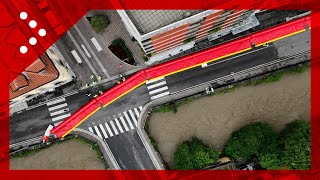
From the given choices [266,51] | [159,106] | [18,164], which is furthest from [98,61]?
[266,51]

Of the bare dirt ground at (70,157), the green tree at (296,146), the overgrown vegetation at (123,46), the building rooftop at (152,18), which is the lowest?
the green tree at (296,146)

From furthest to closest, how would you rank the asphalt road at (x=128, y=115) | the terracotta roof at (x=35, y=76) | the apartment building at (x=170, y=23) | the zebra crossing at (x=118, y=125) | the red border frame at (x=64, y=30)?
1. the zebra crossing at (x=118, y=125)
2. the asphalt road at (x=128, y=115)
3. the terracotta roof at (x=35, y=76)
4. the red border frame at (x=64, y=30)
5. the apartment building at (x=170, y=23)

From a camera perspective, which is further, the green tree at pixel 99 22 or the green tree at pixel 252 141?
the green tree at pixel 99 22

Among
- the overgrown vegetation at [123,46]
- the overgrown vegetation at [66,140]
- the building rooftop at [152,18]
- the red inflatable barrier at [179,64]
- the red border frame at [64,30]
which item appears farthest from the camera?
the overgrown vegetation at [66,140]

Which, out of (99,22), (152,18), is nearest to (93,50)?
(99,22)

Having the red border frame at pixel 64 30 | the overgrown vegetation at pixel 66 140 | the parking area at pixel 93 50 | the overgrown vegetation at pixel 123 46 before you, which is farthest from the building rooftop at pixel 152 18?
the overgrown vegetation at pixel 66 140

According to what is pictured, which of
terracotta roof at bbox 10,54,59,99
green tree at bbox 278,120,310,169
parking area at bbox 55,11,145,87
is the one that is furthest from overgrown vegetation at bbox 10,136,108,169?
green tree at bbox 278,120,310,169

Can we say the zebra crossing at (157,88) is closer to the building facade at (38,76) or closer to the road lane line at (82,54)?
the road lane line at (82,54)
